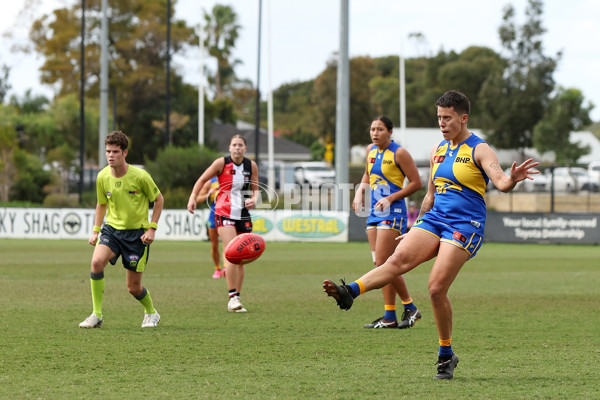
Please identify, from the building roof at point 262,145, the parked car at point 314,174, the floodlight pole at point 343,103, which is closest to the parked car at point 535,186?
the floodlight pole at point 343,103

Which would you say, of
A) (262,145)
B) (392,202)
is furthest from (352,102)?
(392,202)

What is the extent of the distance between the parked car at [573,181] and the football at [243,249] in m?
28.8

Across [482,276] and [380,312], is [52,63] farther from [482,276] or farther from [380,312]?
[380,312]

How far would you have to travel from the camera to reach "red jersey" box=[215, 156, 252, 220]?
1204 cm

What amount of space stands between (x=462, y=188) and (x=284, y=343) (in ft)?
8.80

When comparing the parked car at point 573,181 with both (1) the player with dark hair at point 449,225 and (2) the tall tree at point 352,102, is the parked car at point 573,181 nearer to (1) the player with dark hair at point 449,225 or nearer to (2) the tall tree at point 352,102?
(1) the player with dark hair at point 449,225

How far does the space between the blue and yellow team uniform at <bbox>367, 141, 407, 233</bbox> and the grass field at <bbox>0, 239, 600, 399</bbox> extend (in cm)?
119

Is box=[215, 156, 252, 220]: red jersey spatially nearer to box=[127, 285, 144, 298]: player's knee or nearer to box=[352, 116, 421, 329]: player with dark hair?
box=[352, 116, 421, 329]: player with dark hair

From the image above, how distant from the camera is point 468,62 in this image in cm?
8250

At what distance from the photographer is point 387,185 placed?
10.4 meters

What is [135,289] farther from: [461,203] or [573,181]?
[573,181]

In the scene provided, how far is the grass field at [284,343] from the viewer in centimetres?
666

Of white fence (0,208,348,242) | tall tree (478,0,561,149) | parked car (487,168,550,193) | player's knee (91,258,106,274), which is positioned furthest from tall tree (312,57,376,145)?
player's knee (91,258,106,274)

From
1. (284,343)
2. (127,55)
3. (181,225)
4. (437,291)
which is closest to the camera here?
(437,291)
